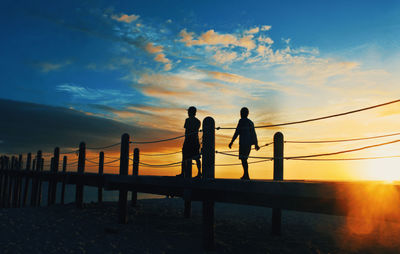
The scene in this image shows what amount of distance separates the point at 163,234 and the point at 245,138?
12.5ft

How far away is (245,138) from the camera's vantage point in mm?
8117

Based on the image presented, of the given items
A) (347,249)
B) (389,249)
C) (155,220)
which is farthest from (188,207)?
(389,249)

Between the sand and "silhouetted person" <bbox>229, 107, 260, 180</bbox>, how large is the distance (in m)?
2.15

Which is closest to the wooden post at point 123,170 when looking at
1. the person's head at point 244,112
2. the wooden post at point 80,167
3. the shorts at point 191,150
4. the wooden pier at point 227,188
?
the wooden pier at point 227,188

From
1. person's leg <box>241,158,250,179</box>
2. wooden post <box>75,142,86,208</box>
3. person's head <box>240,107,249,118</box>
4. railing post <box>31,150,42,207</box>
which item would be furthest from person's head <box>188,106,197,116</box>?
railing post <box>31,150,42,207</box>

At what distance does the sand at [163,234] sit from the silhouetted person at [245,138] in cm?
215

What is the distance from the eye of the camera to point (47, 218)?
37.0 feet

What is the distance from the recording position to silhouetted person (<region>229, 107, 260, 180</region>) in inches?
317

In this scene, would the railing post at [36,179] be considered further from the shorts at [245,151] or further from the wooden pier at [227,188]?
the shorts at [245,151]

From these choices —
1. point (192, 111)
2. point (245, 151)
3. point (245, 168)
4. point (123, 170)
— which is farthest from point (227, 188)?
point (123, 170)

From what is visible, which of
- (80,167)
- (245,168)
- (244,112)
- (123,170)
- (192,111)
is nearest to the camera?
(245,168)

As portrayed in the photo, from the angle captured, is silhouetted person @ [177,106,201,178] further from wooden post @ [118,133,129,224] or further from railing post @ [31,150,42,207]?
railing post @ [31,150,42,207]

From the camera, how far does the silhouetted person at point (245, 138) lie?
806 centimetres

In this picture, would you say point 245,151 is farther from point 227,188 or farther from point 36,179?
point 36,179
